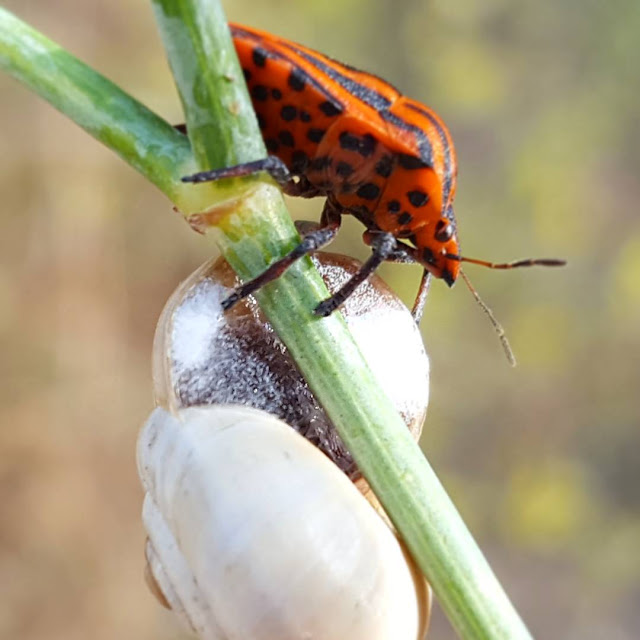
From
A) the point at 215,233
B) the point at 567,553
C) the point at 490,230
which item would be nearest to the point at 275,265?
the point at 215,233

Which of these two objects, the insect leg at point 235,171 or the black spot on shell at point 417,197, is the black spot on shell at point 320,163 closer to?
the black spot on shell at point 417,197

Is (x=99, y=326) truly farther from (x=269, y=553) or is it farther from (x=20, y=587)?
(x=269, y=553)

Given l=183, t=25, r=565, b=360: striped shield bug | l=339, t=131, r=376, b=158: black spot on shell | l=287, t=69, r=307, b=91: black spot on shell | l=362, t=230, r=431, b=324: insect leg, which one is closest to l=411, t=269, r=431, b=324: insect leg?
l=362, t=230, r=431, b=324: insect leg

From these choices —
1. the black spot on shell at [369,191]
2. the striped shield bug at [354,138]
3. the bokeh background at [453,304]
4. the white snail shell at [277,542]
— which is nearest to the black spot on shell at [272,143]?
the striped shield bug at [354,138]

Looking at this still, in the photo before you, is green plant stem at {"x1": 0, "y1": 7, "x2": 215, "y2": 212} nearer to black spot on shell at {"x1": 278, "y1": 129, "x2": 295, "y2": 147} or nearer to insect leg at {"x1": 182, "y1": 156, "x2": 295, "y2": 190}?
insect leg at {"x1": 182, "y1": 156, "x2": 295, "y2": 190}

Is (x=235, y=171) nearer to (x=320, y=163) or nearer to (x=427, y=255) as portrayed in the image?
(x=320, y=163)

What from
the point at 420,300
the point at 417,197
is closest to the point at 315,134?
the point at 417,197
